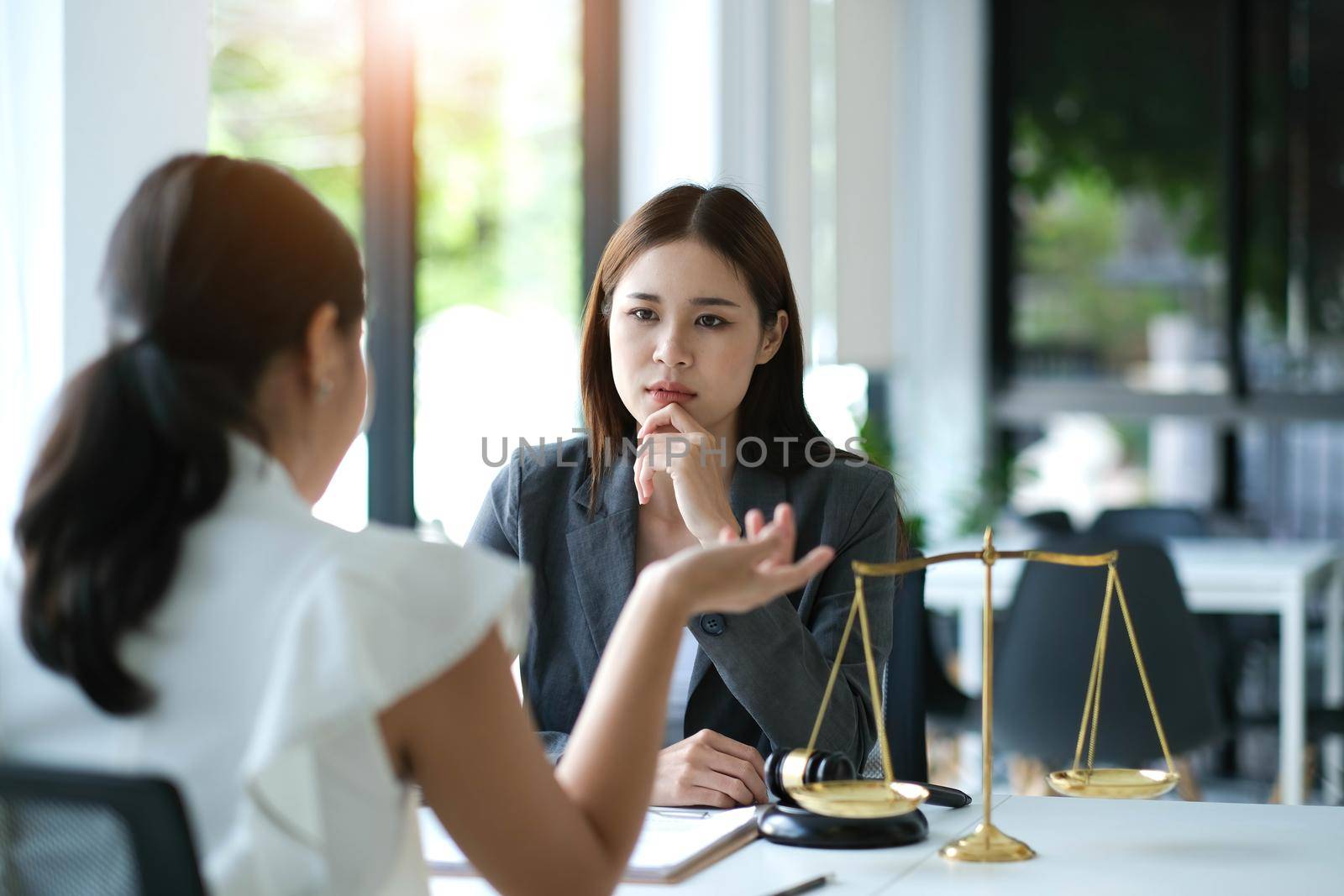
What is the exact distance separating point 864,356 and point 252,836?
4.24 metres

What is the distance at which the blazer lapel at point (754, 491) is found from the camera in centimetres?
194

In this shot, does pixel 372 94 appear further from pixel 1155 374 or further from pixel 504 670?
pixel 1155 374

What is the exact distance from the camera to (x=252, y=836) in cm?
85

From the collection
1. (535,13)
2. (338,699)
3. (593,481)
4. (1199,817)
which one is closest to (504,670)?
(338,699)

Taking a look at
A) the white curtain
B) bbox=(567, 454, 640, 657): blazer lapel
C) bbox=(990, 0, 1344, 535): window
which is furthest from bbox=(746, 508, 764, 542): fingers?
bbox=(990, 0, 1344, 535): window

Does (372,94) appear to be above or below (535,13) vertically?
below

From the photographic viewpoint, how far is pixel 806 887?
1.22 metres

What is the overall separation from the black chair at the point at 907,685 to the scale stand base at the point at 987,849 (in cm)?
59

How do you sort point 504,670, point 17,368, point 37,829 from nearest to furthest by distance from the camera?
point 37,829 < point 504,670 < point 17,368

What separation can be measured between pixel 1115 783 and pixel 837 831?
30cm

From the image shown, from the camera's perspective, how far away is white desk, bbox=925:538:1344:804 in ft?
11.3

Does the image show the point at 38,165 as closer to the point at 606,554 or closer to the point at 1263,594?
the point at 606,554

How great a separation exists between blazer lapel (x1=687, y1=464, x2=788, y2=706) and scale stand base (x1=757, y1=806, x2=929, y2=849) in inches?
23.1

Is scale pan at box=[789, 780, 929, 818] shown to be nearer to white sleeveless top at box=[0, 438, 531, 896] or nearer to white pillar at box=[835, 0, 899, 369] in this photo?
white sleeveless top at box=[0, 438, 531, 896]
